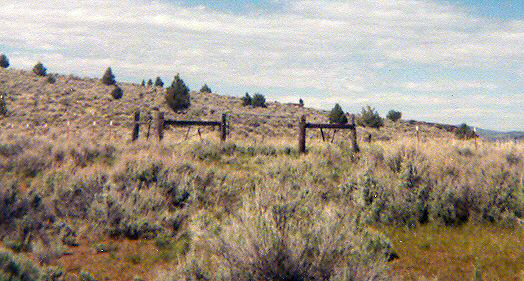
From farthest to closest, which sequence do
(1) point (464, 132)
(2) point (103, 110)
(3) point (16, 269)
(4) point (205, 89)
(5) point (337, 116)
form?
(4) point (205, 89) < (5) point (337, 116) < (2) point (103, 110) < (1) point (464, 132) < (3) point (16, 269)

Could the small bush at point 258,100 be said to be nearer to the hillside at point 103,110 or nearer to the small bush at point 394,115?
the hillside at point 103,110

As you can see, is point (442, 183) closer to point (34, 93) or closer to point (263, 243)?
point (263, 243)

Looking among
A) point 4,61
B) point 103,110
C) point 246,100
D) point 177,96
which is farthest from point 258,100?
point 4,61

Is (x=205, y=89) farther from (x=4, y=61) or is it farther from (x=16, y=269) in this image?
(x=16, y=269)

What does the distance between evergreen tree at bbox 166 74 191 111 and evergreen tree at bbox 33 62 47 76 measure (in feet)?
71.7

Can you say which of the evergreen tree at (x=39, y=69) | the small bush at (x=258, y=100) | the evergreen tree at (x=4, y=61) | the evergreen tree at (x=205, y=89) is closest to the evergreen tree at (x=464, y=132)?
the small bush at (x=258, y=100)

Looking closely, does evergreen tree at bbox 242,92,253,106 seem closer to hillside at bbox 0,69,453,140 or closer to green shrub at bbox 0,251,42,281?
hillside at bbox 0,69,453,140

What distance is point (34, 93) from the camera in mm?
47219

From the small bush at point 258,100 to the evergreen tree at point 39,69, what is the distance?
26701 millimetres

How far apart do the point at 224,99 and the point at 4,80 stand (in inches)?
998

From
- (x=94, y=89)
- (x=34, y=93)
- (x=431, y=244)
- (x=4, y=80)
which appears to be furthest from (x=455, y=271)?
(x=4, y=80)

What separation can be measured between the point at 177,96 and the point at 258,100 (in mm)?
14622

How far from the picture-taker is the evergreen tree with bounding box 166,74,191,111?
45.5 metres

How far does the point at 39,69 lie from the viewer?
58.2 meters
